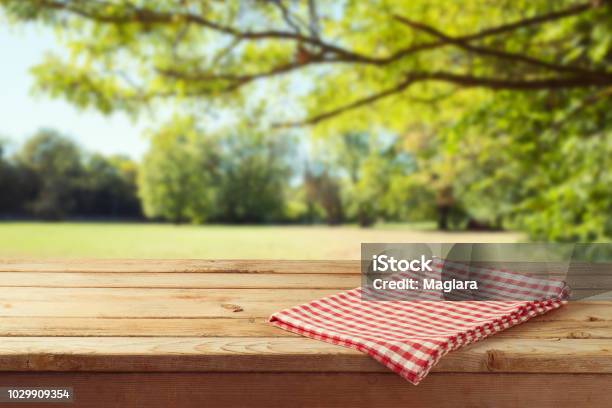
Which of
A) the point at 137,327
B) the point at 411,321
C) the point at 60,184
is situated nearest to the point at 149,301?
the point at 137,327

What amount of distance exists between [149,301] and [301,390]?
0.44 metres

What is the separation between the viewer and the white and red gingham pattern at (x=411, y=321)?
2.56ft

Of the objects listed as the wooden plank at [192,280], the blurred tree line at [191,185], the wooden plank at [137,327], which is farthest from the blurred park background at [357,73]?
the blurred tree line at [191,185]

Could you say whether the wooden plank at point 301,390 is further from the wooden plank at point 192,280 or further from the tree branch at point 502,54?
the tree branch at point 502,54

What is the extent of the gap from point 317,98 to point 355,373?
5.66 meters

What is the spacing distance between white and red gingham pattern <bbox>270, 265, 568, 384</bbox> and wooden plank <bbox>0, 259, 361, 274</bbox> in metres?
0.35

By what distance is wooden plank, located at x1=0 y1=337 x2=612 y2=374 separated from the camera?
2.59 feet

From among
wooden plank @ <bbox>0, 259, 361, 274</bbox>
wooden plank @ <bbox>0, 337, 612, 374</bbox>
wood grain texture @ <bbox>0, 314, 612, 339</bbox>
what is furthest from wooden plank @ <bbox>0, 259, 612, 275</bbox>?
wooden plank @ <bbox>0, 337, 612, 374</bbox>

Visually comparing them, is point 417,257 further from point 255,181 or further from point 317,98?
point 255,181

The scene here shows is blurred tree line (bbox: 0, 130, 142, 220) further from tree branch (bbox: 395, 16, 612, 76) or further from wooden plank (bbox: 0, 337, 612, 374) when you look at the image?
wooden plank (bbox: 0, 337, 612, 374)

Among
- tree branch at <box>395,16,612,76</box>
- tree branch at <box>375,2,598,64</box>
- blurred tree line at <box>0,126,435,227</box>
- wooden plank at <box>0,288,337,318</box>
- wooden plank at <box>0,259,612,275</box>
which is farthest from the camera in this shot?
blurred tree line at <box>0,126,435,227</box>

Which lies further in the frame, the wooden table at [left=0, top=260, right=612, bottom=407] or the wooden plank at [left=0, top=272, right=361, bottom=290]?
the wooden plank at [left=0, top=272, right=361, bottom=290]

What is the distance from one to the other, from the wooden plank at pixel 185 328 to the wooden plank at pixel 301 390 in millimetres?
91

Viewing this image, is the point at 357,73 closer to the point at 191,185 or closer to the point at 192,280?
the point at 192,280
